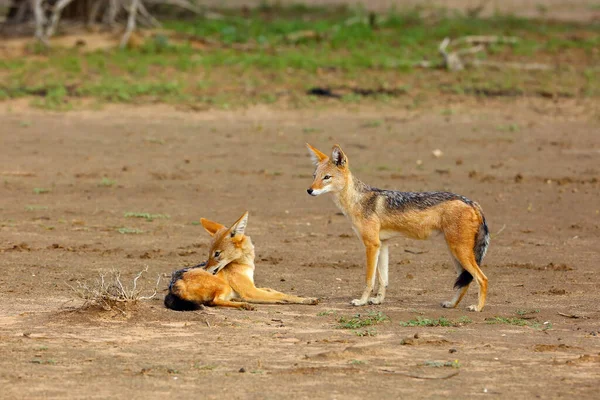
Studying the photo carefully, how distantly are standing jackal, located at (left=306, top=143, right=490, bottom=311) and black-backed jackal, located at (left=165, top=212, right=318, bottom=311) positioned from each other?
28.1 inches

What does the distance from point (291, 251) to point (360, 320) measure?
9.76 ft

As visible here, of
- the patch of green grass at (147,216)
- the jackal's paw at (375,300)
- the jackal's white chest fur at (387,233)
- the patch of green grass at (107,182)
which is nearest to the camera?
the jackal's paw at (375,300)

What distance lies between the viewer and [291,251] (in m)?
11.2

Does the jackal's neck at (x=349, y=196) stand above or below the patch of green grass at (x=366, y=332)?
above

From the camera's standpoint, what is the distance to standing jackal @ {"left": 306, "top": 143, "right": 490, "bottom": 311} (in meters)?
8.90

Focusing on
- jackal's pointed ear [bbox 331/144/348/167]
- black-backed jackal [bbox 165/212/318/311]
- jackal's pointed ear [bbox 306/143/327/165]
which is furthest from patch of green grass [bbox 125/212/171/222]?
jackal's pointed ear [bbox 331/144/348/167]

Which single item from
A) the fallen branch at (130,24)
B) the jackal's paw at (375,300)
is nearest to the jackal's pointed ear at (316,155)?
the jackal's paw at (375,300)

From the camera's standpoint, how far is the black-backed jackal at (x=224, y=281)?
8547mm

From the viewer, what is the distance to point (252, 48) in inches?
799

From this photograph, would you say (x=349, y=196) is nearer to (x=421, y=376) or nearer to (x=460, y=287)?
(x=460, y=287)

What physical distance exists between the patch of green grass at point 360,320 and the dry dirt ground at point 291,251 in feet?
0.25

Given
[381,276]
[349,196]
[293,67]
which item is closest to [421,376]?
[381,276]

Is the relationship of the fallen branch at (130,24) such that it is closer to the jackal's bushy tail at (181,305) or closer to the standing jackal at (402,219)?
the standing jackal at (402,219)

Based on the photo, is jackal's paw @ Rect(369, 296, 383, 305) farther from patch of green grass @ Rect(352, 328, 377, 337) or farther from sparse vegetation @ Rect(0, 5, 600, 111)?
sparse vegetation @ Rect(0, 5, 600, 111)
